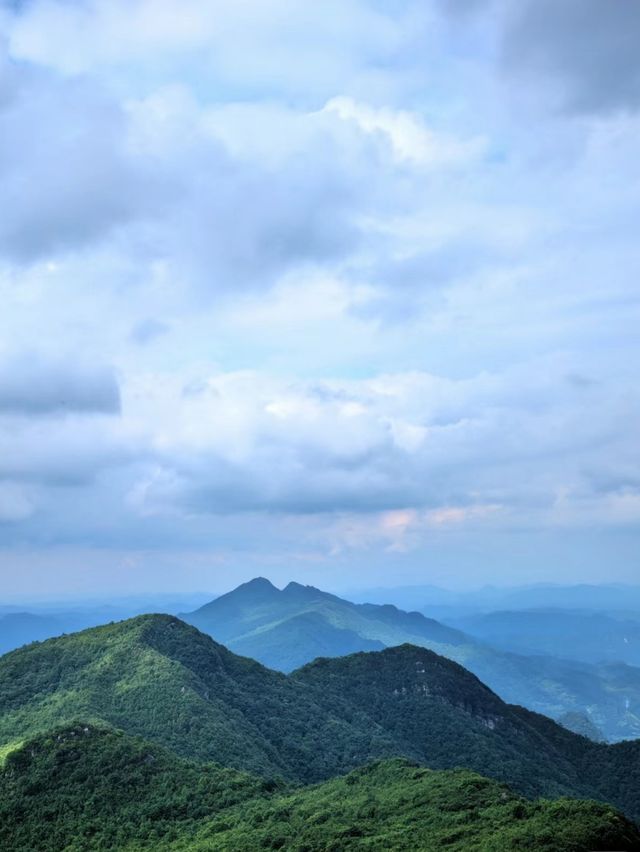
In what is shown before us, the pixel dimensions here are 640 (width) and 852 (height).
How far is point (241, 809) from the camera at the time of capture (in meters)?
65.2

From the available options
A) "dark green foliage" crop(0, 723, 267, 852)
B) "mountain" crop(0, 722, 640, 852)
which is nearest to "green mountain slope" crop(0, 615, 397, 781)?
"dark green foliage" crop(0, 723, 267, 852)

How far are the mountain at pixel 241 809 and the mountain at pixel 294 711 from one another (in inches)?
309

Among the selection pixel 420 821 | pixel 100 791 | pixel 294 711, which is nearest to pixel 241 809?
pixel 100 791

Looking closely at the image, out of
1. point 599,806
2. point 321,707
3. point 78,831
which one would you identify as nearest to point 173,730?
point 78,831

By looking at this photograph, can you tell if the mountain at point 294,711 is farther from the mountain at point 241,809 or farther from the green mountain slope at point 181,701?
the mountain at point 241,809

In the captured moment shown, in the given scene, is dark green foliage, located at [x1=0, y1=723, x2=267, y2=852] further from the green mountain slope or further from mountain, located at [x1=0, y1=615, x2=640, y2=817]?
the green mountain slope

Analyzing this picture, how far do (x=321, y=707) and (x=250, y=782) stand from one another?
49833 mm

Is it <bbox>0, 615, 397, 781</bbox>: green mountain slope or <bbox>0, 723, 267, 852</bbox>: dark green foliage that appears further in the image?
<bbox>0, 615, 397, 781</bbox>: green mountain slope

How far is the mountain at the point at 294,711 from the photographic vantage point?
3656 inches

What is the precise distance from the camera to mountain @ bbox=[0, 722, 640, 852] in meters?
51.8

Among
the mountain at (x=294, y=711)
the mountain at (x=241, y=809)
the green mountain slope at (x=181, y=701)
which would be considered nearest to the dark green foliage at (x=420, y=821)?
the mountain at (x=241, y=809)

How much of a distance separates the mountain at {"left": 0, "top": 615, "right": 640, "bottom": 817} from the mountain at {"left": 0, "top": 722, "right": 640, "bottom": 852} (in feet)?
25.8

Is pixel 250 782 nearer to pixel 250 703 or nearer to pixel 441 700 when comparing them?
pixel 250 703

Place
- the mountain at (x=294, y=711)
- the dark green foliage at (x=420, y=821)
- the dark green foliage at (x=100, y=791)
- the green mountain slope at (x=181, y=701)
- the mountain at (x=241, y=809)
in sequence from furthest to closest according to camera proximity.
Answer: the mountain at (x=294, y=711) < the green mountain slope at (x=181, y=701) < the dark green foliage at (x=100, y=791) < the mountain at (x=241, y=809) < the dark green foliage at (x=420, y=821)
